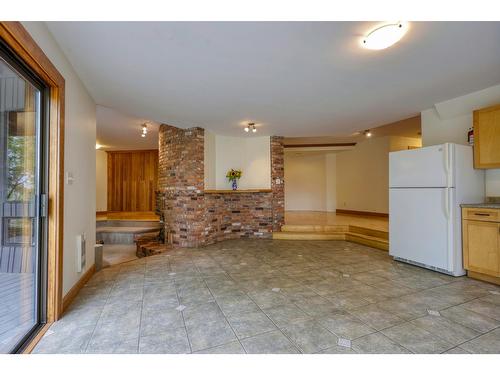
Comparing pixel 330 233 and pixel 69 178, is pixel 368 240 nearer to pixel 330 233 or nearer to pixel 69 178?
pixel 330 233

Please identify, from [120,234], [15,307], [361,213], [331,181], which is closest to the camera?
[15,307]

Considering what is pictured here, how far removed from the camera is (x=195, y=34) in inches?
73.9

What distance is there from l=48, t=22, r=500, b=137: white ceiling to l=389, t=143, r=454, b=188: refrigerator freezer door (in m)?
0.76

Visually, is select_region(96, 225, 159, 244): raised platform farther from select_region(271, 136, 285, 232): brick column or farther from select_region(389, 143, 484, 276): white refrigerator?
select_region(389, 143, 484, 276): white refrigerator

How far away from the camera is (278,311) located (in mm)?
2111

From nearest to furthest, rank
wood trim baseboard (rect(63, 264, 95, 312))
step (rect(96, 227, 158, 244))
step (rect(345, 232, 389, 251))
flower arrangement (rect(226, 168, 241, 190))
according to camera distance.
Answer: wood trim baseboard (rect(63, 264, 95, 312)), step (rect(345, 232, 389, 251)), flower arrangement (rect(226, 168, 241, 190)), step (rect(96, 227, 158, 244))

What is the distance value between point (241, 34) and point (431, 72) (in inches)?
84.0

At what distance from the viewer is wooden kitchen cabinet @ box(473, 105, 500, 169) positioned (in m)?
2.82

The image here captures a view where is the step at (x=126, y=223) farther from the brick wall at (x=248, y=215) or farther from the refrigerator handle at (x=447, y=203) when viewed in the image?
the refrigerator handle at (x=447, y=203)

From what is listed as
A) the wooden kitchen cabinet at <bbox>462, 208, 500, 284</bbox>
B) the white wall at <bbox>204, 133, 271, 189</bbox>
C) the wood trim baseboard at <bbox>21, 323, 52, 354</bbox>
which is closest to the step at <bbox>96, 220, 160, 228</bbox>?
the white wall at <bbox>204, 133, 271, 189</bbox>

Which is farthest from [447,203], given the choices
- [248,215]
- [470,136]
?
[248,215]

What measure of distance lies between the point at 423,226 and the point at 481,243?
0.58 meters

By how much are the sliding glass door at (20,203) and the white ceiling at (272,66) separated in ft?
1.76
